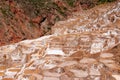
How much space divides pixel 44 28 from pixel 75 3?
5.95 m

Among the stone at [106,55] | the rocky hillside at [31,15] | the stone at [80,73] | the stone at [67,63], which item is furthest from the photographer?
the rocky hillside at [31,15]

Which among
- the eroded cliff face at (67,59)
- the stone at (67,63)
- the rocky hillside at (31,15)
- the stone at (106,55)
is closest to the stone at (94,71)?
the eroded cliff face at (67,59)

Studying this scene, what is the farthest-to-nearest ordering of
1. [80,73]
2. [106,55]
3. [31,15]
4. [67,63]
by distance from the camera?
[31,15]
[106,55]
[67,63]
[80,73]

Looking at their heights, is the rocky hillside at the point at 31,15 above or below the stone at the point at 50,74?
above

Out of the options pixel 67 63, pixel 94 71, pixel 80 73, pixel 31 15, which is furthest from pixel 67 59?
pixel 31 15

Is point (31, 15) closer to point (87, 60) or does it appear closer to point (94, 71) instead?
point (87, 60)

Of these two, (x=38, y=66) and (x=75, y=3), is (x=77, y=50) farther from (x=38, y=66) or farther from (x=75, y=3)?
(x=75, y=3)

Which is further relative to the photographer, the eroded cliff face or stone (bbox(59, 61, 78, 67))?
stone (bbox(59, 61, 78, 67))

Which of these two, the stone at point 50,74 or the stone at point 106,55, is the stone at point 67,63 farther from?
the stone at point 106,55

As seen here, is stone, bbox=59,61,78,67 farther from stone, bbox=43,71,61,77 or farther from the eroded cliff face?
stone, bbox=43,71,61,77

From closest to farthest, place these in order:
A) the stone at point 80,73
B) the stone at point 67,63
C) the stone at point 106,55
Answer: the stone at point 80,73
the stone at point 67,63
the stone at point 106,55

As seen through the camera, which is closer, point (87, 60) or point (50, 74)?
point (50, 74)

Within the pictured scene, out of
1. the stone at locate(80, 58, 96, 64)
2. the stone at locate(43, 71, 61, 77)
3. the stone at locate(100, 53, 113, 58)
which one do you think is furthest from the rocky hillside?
the stone at locate(43, 71, 61, 77)

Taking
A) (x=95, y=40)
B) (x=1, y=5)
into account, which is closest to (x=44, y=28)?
(x=1, y=5)
